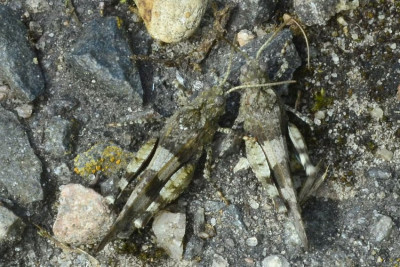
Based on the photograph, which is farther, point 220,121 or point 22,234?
Answer: point 220,121

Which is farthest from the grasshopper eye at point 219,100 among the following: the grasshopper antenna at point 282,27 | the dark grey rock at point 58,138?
the dark grey rock at point 58,138

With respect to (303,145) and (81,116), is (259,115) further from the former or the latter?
(81,116)

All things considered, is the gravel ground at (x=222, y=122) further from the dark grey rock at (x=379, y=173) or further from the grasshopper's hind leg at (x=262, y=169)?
the grasshopper's hind leg at (x=262, y=169)

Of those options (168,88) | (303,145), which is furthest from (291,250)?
(168,88)

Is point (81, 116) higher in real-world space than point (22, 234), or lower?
higher

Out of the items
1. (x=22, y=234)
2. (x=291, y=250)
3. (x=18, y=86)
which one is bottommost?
(x=291, y=250)

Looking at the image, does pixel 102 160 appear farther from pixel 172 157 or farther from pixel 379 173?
pixel 379 173
